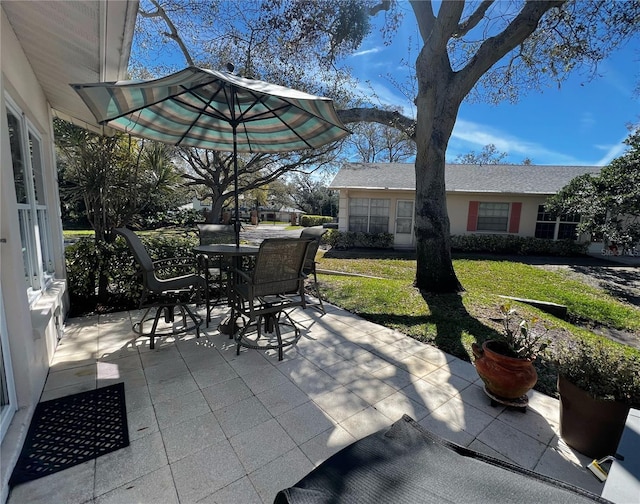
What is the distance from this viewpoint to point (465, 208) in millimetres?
12484

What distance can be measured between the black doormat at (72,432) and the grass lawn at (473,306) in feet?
9.93

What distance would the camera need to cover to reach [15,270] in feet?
6.68

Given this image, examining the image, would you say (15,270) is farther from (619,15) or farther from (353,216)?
(353,216)

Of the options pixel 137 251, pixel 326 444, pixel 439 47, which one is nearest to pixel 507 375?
pixel 326 444

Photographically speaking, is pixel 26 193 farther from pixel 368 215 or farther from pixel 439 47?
pixel 368 215

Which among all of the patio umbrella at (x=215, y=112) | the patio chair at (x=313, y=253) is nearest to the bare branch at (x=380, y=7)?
the patio umbrella at (x=215, y=112)

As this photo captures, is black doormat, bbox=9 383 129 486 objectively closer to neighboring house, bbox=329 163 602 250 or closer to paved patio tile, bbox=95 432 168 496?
paved patio tile, bbox=95 432 168 496

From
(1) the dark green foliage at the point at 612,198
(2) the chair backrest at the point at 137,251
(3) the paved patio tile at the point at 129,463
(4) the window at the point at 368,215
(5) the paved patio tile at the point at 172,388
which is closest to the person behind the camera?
(3) the paved patio tile at the point at 129,463

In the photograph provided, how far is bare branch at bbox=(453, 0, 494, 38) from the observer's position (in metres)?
5.52

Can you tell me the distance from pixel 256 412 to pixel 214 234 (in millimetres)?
3064

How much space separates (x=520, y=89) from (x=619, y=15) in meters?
1.94

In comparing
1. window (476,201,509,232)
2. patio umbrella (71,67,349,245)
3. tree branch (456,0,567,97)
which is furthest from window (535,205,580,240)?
patio umbrella (71,67,349,245)

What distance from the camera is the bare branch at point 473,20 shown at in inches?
217

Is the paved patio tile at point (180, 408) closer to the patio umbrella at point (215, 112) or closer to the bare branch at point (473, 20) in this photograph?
the patio umbrella at point (215, 112)
